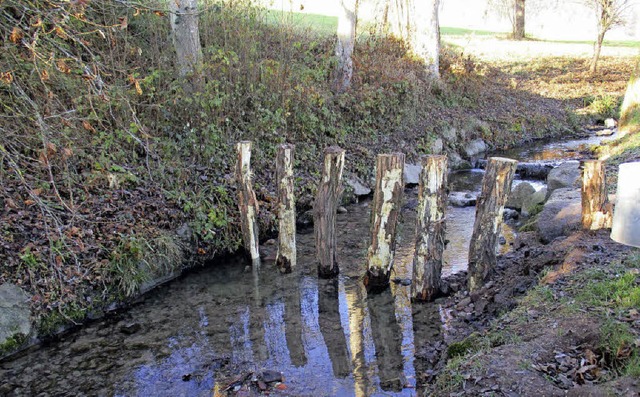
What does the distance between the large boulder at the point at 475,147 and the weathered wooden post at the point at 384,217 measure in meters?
9.94

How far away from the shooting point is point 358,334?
6.63 m

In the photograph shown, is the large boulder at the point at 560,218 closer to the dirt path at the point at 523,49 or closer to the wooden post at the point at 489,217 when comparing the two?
the wooden post at the point at 489,217

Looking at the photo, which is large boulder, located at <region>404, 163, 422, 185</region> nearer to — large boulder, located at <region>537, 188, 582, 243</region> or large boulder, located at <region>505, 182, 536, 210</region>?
large boulder, located at <region>505, 182, 536, 210</region>

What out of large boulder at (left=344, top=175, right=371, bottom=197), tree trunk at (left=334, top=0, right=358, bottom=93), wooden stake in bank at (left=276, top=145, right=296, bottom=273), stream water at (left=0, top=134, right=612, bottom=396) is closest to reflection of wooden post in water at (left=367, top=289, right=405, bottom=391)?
stream water at (left=0, top=134, right=612, bottom=396)

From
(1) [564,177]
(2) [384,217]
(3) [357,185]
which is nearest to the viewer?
(2) [384,217]

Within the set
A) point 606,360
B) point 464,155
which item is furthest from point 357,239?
point 464,155

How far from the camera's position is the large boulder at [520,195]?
37.7 feet

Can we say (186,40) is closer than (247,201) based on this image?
No

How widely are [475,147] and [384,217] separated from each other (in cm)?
1075

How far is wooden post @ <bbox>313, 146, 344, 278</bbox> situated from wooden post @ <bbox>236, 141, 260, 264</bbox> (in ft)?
3.91

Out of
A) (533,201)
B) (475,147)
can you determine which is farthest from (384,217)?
(475,147)

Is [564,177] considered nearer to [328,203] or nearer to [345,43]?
[328,203]

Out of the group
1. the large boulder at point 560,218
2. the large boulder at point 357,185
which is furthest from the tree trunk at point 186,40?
the large boulder at point 560,218

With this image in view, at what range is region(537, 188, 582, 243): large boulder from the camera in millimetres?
7734
